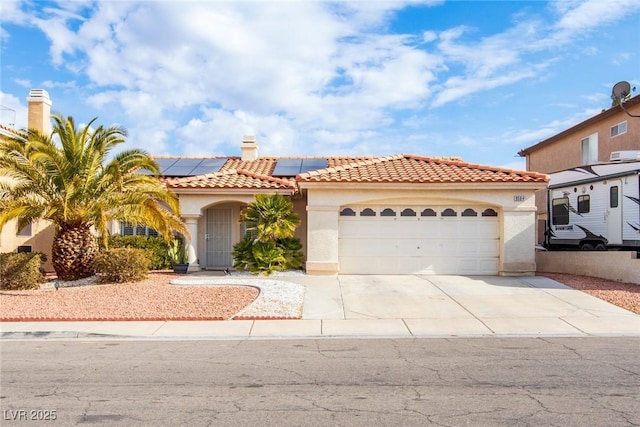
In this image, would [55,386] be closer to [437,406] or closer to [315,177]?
[437,406]

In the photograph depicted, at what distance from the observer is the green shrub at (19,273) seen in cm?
1425

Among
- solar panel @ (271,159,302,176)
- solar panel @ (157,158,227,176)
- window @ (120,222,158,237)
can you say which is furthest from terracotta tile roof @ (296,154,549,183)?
window @ (120,222,158,237)

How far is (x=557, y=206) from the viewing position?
795 inches

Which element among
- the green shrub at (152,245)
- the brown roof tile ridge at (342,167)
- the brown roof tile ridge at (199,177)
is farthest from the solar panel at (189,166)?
the brown roof tile ridge at (342,167)

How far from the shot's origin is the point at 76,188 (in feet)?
47.3

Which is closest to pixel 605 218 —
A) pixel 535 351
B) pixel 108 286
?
pixel 535 351

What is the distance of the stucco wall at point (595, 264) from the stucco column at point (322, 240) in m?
7.85

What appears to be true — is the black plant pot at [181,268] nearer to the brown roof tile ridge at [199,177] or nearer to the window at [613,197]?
the brown roof tile ridge at [199,177]

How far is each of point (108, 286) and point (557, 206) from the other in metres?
16.3

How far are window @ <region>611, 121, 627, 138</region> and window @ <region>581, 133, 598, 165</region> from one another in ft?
4.74

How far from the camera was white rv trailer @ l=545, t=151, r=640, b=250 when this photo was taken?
15.9 meters

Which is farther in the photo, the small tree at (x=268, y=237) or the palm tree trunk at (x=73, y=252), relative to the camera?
the small tree at (x=268, y=237)

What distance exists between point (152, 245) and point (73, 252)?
9.82 feet

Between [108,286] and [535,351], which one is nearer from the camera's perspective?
[535,351]
